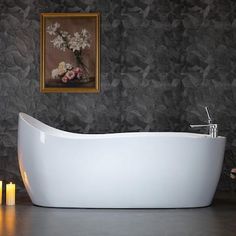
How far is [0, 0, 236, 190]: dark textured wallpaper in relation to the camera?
585 cm

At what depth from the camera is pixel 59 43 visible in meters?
5.89

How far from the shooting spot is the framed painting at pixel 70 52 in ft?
19.3

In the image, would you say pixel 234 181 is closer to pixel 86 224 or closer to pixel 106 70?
pixel 106 70

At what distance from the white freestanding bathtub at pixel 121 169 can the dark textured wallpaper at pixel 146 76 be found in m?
1.35

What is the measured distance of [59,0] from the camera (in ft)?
19.4

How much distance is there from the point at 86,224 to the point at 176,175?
101cm

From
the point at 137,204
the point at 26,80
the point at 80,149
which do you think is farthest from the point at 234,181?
the point at 26,80

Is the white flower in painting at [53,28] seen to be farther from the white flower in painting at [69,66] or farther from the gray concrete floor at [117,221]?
the gray concrete floor at [117,221]

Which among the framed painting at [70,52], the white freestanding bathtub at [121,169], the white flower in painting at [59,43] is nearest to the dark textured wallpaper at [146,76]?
the framed painting at [70,52]

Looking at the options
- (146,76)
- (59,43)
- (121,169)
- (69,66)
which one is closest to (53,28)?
(59,43)

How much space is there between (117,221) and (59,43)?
100 inches

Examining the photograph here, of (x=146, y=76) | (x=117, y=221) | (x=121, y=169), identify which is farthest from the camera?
(x=146, y=76)

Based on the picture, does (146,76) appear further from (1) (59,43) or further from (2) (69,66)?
(1) (59,43)

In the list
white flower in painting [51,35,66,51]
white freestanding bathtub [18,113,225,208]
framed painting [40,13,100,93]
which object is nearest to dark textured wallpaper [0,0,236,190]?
framed painting [40,13,100,93]
